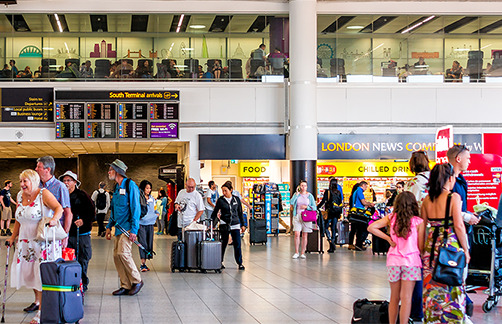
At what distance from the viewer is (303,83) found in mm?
22203

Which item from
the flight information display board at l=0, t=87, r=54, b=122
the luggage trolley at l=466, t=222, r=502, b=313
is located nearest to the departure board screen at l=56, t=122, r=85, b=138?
the flight information display board at l=0, t=87, r=54, b=122

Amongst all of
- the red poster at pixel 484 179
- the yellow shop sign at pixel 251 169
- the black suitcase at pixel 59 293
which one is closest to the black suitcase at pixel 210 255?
the red poster at pixel 484 179

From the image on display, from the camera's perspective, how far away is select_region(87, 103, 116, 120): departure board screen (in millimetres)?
21844

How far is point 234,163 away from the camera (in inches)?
1027

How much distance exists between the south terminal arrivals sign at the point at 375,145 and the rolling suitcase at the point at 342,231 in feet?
15.4

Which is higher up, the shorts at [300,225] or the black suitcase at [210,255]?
the shorts at [300,225]

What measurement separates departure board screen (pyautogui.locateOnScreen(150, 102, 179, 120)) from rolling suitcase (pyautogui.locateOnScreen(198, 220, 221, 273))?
9.66 metres

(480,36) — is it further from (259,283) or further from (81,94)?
(259,283)

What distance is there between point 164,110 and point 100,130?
1.95 metres

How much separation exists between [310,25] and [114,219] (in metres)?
13.3

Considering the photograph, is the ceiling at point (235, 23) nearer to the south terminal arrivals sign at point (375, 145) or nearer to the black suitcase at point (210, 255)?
the south terminal arrivals sign at point (375, 145)

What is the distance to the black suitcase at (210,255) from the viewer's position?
12977mm

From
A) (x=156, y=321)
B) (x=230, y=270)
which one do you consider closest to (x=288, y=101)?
(x=230, y=270)

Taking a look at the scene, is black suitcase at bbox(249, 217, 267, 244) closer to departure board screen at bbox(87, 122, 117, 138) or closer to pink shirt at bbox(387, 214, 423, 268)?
departure board screen at bbox(87, 122, 117, 138)
